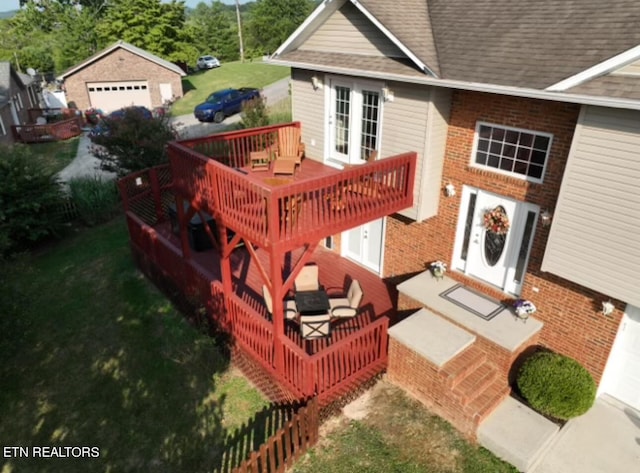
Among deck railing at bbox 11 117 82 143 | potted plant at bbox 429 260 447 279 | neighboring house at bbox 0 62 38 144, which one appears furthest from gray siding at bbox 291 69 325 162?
deck railing at bbox 11 117 82 143

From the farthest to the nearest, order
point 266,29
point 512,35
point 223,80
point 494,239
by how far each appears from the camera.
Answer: point 266,29
point 223,80
point 494,239
point 512,35

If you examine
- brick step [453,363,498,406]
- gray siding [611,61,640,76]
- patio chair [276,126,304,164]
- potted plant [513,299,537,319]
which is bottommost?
brick step [453,363,498,406]

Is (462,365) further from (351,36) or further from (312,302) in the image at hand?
(351,36)

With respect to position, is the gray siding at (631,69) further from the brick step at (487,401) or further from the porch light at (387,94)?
the brick step at (487,401)

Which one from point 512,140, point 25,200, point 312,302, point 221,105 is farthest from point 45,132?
point 512,140

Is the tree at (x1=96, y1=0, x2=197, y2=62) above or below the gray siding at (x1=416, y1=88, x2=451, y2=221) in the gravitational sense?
above

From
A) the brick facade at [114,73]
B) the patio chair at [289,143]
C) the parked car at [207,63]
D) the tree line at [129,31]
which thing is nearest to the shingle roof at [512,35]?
the patio chair at [289,143]

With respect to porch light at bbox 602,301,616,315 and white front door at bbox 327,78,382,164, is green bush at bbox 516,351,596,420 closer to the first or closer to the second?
porch light at bbox 602,301,616,315
